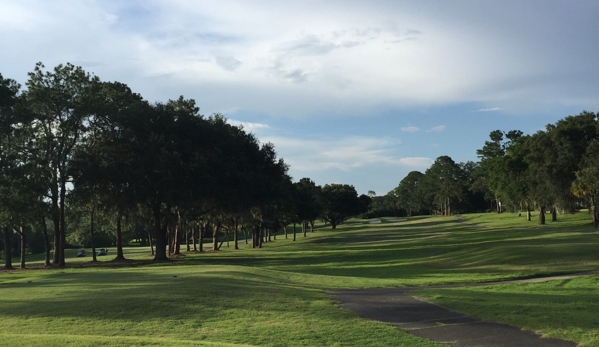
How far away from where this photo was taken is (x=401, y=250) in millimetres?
49062

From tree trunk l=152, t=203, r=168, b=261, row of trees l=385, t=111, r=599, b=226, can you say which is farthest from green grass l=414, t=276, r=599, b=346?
row of trees l=385, t=111, r=599, b=226

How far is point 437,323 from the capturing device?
11930 mm

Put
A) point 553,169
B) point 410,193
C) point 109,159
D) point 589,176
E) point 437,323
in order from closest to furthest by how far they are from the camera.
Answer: point 437,323, point 109,159, point 589,176, point 553,169, point 410,193

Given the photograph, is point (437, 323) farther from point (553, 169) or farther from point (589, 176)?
point (553, 169)

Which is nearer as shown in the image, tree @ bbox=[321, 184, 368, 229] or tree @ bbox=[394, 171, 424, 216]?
tree @ bbox=[321, 184, 368, 229]

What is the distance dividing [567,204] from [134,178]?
4518 centimetres

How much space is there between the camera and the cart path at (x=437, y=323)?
1008 cm

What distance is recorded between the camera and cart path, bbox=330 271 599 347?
10078mm

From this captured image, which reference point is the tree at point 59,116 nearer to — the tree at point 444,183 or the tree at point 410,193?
the tree at point 444,183

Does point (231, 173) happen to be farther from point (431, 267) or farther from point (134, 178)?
point (431, 267)

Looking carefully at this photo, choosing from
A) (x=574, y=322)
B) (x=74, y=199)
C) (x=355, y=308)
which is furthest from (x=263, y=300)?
(x=74, y=199)

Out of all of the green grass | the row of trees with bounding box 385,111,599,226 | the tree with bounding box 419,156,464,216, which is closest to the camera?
the green grass

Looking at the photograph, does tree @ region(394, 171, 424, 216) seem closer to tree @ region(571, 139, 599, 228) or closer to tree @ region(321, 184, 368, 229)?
tree @ region(321, 184, 368, 229)

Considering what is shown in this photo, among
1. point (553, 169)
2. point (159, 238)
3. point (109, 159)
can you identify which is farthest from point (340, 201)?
point (109, 159)
